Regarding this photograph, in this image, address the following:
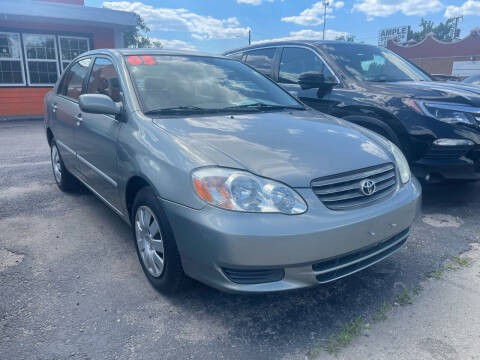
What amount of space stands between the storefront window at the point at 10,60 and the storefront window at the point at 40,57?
22 cm

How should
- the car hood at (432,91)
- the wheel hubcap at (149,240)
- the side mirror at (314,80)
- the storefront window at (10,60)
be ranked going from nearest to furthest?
the wheel hubcap at (149,240)
the car hood at (432,91)
the side mirror at (314,80)
the storefront window at (10,60)

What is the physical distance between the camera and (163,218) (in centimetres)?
226

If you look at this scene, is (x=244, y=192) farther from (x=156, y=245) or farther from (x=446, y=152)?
(x=446, y=152)

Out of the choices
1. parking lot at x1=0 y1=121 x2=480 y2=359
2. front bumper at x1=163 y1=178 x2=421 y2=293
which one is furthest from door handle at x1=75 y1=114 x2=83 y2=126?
front bumper at x1=163 y1=178 x2=421 y2=293

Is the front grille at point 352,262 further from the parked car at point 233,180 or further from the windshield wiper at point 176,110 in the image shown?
the windshield wiper at point 176,110

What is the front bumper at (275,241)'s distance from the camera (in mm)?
1928

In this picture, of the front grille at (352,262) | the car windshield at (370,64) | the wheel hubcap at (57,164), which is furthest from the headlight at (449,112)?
the wheel hubcap at (57,164)

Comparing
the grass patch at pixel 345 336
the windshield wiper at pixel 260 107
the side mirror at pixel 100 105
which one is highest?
the side mirror at pixel 100 105

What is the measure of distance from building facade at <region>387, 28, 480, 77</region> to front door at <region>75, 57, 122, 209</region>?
26823 millimetres

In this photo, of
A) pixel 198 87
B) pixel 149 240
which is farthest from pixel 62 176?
pixel 149 240

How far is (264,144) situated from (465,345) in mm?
1564

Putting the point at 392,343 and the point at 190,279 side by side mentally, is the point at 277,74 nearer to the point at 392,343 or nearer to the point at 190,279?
the point at 190,279

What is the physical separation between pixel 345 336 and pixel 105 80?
2749 millimetres

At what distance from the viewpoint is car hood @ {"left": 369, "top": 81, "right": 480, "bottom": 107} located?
3791 mm
